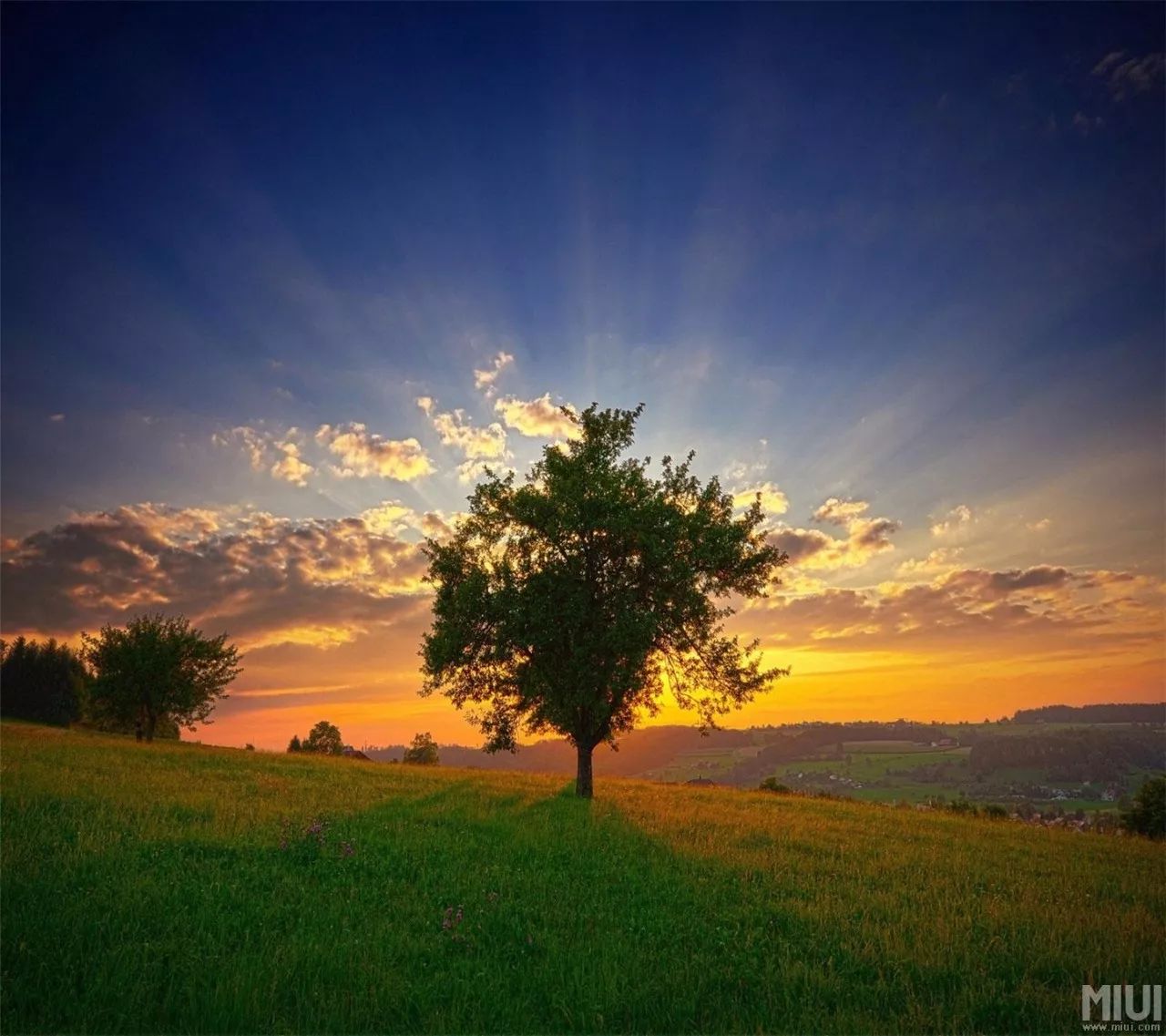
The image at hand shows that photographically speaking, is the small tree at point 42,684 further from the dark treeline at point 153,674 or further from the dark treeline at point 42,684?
the dark treeline at point 153,674

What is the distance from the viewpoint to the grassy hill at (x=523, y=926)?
6305 millimetres

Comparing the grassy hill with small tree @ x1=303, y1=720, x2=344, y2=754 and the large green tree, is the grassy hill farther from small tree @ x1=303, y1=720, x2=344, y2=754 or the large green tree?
small tree @ x1=303, y1=720, x2=344, y2=754

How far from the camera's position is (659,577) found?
24.6m

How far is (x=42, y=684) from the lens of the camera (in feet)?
380

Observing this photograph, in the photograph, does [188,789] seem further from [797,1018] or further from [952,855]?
[952,855]

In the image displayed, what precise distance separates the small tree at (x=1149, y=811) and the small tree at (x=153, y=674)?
64826 millimetres

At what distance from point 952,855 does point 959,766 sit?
132 m

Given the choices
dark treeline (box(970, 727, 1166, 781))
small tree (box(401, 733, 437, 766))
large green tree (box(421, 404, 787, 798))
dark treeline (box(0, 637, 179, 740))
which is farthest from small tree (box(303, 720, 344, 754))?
dark treeline (box(970, 727, 1166, 781))

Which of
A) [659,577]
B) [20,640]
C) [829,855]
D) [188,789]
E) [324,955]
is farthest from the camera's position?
[20,640]

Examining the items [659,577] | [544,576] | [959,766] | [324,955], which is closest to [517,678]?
[544,576]

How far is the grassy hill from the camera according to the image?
6305 mm

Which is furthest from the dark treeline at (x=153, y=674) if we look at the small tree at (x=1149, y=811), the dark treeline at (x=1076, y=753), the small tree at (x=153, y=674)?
the dark treeline at (x=1076, y=753)

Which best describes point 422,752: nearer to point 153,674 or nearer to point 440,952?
point 153,674

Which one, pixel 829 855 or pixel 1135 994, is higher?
pixel 1135 994
